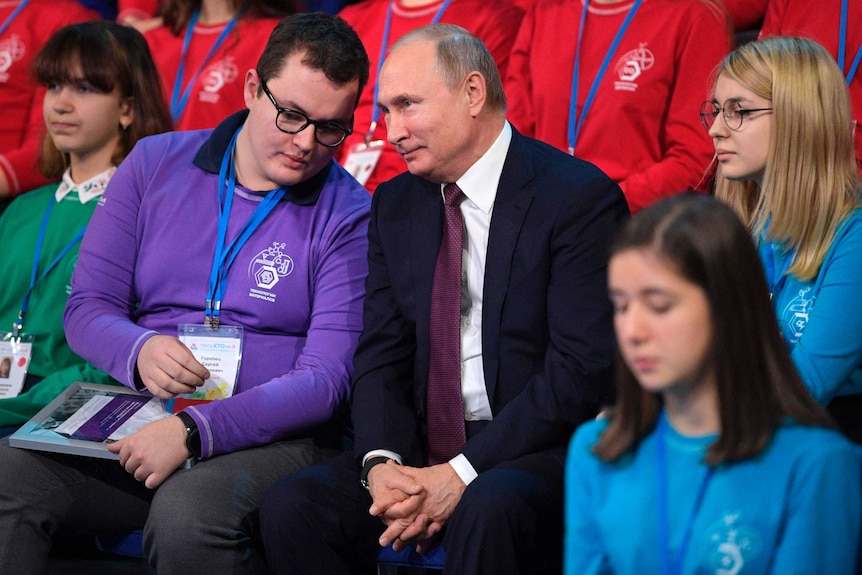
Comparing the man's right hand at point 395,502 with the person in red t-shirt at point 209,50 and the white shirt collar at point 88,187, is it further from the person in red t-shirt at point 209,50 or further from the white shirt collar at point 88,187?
the person in red t-shirt at point 209,50

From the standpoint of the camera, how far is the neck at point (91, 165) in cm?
329

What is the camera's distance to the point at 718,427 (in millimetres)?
1475

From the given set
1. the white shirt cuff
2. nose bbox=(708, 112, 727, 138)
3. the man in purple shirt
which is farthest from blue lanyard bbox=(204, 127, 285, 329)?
nose bbox=(708, 112, 727, 138)

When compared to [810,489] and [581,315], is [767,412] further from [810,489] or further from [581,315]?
[581,315]

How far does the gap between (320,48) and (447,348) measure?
0.84 m

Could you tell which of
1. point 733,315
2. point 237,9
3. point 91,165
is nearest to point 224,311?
point 91,165

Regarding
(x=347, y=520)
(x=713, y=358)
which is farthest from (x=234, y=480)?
(x=713, y=358)

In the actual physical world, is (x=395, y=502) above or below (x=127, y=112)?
below

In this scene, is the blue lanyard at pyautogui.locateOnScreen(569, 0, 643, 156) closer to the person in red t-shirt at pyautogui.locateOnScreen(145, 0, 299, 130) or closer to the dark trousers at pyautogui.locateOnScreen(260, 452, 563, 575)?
the person in red t-shirt at pyautogui.locateOnScreen(145, 0, 299, 130)

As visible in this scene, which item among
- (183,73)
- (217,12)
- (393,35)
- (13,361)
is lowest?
(13,361)

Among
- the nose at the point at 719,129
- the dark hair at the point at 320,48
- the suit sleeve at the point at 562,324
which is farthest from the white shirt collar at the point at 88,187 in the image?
the nose at the point at 719,129

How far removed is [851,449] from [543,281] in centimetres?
91

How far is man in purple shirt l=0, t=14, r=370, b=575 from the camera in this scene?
7.44ft

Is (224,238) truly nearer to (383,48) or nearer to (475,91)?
(475,91)
